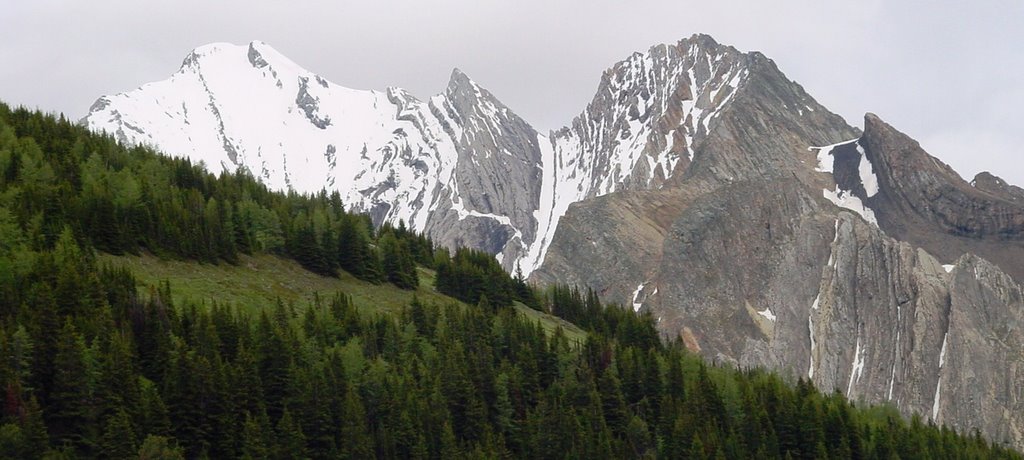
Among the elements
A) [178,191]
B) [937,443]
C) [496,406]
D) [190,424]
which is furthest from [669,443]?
[178,191]

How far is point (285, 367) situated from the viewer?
13088 cm

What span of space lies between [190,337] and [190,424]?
575 inches

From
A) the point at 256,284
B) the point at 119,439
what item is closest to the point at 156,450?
the point at 119,439

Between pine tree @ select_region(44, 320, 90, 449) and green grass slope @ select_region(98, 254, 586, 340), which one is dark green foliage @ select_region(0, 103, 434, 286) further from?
pine tree @ select_region(44, 320, 90, 449)

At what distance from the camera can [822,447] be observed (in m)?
161

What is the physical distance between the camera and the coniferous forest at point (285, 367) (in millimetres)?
111625

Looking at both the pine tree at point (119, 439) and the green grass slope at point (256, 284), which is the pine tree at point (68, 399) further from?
the green grass slope at point (256, 284)

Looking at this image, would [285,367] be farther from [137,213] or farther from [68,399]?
[137,213]

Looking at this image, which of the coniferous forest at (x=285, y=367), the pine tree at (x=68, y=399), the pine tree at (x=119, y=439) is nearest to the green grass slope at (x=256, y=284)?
the coniferous forest at (x=285, y=367)

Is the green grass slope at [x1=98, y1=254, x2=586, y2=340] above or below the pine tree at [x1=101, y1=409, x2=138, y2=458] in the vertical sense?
Result: above

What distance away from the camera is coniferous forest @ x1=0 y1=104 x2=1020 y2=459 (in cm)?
11162

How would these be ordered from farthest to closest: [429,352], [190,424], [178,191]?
[178,191] < [429,352] < [190,424]

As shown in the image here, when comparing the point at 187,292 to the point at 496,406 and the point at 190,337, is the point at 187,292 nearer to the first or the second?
the point at 190,337

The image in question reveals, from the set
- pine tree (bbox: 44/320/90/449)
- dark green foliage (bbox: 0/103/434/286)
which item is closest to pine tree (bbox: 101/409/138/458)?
pine tree (bbox: 44/320/90/449)
